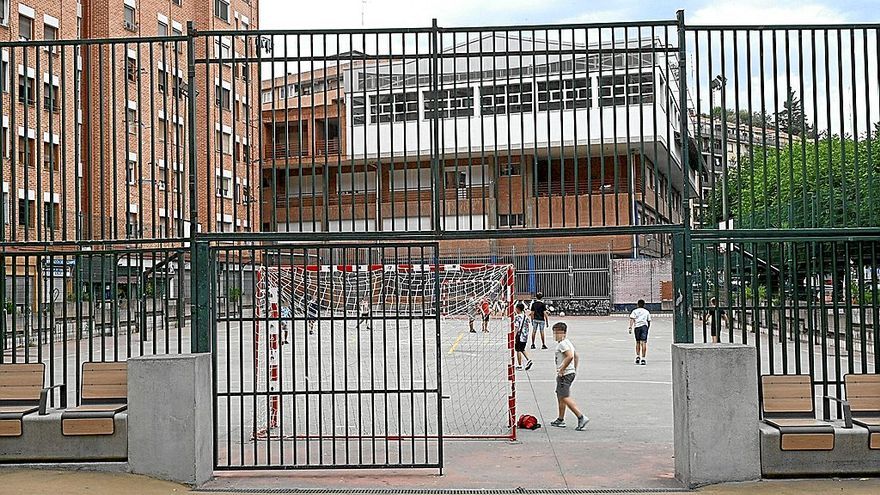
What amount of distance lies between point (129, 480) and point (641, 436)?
22.1 feet

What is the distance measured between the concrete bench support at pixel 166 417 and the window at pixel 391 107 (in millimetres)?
3037

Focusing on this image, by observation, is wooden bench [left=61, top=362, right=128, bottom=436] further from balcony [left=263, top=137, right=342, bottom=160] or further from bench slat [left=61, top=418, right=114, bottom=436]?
balcony [left=263, top=137, right=342, bottom=160]

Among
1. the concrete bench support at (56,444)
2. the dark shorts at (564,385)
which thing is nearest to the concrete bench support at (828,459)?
the dark shorts at (564,385)

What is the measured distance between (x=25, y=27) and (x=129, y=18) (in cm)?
661

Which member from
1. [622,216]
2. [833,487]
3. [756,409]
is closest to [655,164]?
[756,409]

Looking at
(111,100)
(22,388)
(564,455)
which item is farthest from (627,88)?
(111,100)

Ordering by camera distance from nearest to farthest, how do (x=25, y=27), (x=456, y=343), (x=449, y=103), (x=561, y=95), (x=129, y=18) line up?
(x=561, y=95), (x=449, y=103), (x=456, y=343), (x=25, y=27), (x=129, y=18)

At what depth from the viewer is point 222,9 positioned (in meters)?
49.0

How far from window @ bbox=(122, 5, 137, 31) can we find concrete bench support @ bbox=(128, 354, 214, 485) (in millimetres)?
36759

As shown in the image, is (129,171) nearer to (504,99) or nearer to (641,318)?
(504,99)

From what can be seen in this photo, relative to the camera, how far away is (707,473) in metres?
9.04

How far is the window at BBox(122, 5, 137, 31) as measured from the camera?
1687 inches

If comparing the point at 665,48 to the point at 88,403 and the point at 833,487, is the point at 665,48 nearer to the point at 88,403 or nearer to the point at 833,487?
the point at 833,487

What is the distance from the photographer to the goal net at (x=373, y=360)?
9898 mm
